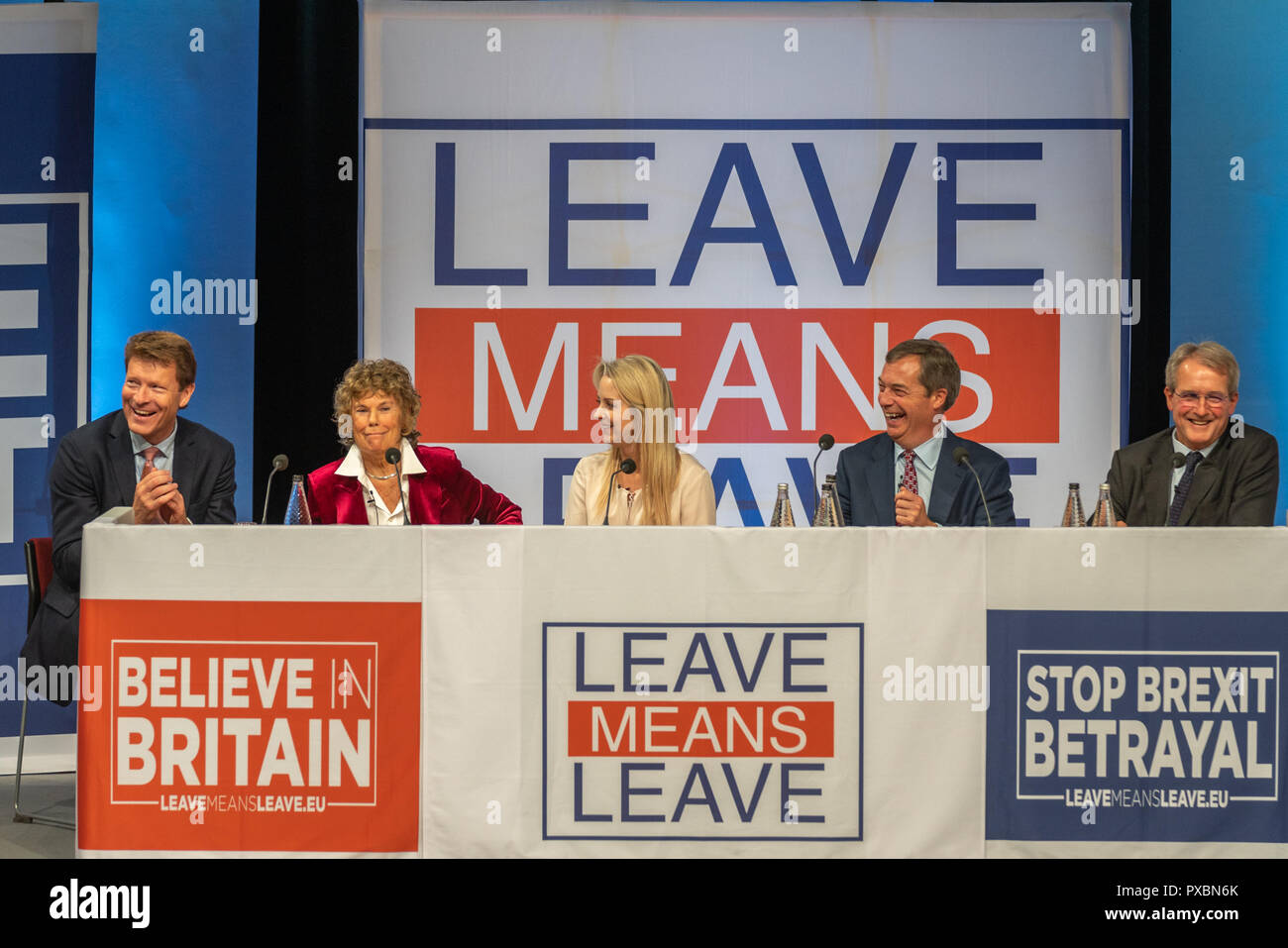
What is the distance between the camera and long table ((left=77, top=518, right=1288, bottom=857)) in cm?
259

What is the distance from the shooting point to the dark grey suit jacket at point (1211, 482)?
10.6 ft

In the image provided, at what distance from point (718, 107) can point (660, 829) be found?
9.38ft

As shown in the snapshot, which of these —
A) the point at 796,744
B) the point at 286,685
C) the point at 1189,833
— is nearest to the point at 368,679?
the point at 286,685

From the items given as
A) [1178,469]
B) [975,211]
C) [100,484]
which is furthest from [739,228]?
[100,484]

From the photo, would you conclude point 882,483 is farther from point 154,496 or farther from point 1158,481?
point 154,496

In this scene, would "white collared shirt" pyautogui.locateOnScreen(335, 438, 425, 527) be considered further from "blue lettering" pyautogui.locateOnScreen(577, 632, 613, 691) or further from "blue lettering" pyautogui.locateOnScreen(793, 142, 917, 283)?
"blue lettering" pyautogui.locateOnScreen(793, 142, 917, 283)

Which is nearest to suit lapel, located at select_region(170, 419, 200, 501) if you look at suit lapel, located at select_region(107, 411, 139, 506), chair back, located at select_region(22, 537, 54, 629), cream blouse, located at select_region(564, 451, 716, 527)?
suit lapel, located at select_region(107, 411, 139, 506)

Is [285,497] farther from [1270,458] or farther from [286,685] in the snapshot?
[1270,458]

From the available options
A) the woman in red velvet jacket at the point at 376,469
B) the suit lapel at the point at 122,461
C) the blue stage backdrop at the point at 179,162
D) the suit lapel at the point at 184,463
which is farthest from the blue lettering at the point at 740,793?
the blue stage backdrop at the point at 179,162

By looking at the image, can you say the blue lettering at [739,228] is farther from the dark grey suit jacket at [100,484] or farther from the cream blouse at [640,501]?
the dark grey suit jacket at [100,484]

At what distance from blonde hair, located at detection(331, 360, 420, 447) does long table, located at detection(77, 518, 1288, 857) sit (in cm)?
83

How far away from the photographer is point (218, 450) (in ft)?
11.3

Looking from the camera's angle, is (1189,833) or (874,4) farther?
(874,4)

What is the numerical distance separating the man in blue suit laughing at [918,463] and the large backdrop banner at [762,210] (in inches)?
49.3
